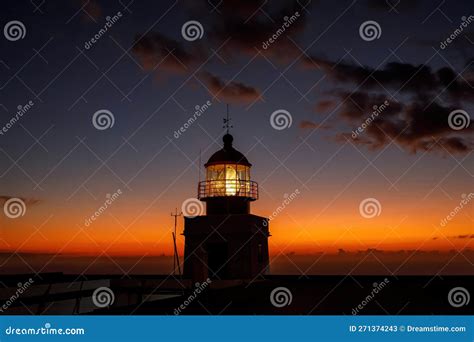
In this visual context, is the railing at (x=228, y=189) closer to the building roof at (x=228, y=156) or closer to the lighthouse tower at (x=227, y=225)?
the lighthouse tower at (x=227, y=225)

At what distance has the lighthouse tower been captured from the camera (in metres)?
19.6

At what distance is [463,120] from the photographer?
46.5ft

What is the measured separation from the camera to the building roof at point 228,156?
66.4 feet

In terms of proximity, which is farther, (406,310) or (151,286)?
(151,286)

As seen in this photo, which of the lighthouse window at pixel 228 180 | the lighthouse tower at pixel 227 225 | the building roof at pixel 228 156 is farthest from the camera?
the building roof at pixel 228 156

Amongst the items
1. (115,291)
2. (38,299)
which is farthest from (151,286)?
(38,299)

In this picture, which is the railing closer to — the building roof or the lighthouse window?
the lighthouse window

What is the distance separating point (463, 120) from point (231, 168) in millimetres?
9361

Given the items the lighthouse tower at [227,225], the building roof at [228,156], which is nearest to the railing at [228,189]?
the lighthouse tower at [227,225]

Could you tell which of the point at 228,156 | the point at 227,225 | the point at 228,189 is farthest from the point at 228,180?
the point at 227,225

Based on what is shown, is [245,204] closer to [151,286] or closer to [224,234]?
[224,234]

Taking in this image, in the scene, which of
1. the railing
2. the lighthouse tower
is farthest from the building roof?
the railing

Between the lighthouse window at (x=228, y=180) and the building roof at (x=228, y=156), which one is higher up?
the building roof at (x=228, y=156)
